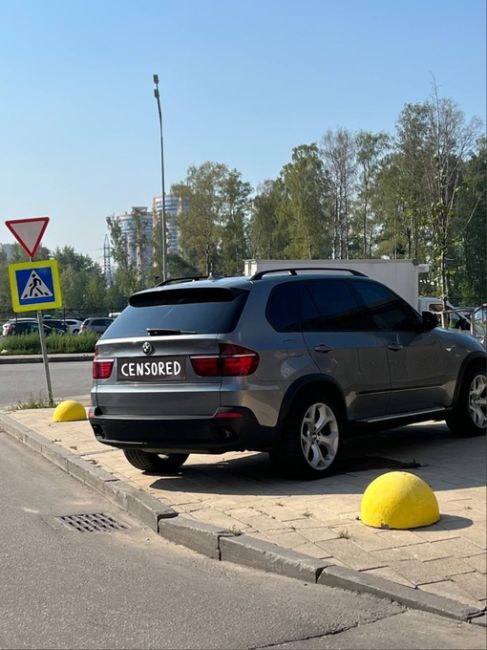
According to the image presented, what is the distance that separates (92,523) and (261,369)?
180 cm

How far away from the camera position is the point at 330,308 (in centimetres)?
773

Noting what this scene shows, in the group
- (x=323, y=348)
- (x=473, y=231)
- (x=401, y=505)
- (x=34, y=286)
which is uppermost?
(x=473, y=231)

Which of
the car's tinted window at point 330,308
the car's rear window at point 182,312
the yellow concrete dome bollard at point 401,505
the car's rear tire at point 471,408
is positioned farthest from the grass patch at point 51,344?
the yellow concrete dome bollard at point 401,505

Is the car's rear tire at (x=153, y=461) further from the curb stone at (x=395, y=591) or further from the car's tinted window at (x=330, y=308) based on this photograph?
the curb stone at (x=395, y=591)

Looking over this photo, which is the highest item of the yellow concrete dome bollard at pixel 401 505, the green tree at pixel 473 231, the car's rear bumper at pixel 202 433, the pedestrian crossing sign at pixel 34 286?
the green tree at pixel 473 231

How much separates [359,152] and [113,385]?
2133 inches

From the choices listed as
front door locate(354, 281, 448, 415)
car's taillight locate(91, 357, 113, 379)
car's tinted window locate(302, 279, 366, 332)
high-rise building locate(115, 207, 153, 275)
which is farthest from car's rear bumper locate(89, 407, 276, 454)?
high-rise building locate(115, 207, 153, 275)

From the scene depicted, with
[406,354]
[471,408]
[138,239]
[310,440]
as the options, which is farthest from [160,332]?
[138,239]

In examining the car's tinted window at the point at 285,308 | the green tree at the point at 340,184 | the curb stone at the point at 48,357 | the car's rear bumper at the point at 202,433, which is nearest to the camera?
the car's rear bumper at the point at 202,433

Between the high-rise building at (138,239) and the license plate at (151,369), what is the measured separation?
332 ft

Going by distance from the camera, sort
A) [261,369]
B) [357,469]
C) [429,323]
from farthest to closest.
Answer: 1. [429,323]
2. [357,469]
3. [261,369]

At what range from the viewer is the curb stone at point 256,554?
436 cm

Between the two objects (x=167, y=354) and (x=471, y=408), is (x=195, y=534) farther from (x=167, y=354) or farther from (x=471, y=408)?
(x=471, y=408)

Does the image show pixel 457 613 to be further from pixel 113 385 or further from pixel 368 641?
pixel 113 385
